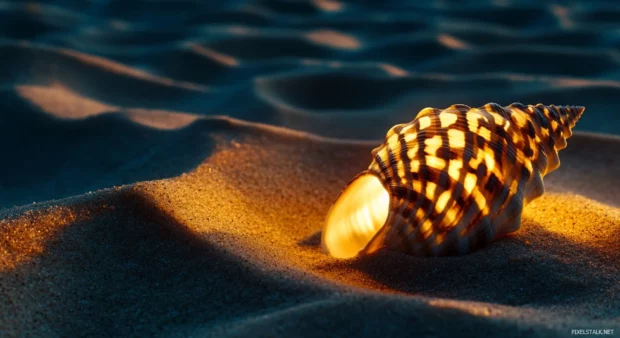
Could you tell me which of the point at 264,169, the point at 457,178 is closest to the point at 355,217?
the point at 457,178

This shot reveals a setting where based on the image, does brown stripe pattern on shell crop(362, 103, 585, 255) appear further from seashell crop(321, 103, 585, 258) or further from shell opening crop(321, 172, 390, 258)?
shell opening crop(321, 172, 390, 258)

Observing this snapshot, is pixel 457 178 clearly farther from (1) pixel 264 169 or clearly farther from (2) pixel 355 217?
(1) pixel 264 169

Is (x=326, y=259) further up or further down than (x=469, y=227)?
further down

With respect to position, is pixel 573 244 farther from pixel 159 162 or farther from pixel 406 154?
pixel 159 162

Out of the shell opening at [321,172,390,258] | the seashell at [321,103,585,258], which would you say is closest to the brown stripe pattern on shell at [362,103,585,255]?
the seashell at [321,103,585,258]

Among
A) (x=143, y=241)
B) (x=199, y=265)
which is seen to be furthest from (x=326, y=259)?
(x=143, y=241)

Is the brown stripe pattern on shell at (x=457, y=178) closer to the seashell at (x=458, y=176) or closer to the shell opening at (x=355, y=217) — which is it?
the seashell at (x=458, y=176)
